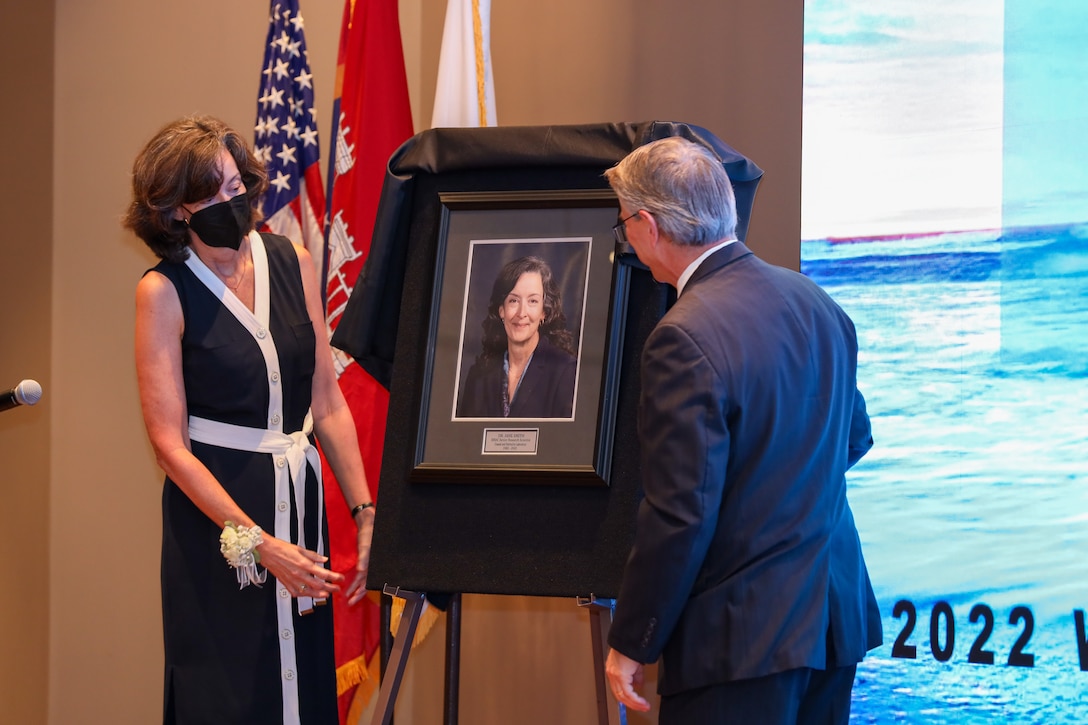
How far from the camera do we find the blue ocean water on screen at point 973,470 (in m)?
3.00

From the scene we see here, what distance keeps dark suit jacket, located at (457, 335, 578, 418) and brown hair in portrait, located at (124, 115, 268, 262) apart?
0.70 m

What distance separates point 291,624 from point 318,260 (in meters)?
1.57

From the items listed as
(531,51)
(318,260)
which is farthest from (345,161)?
(531,51)

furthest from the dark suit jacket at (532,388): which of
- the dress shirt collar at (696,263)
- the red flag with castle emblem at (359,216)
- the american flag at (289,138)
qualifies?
the american flag at (289,138)

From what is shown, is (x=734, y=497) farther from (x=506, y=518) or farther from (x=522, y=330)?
(x=522, y=330)

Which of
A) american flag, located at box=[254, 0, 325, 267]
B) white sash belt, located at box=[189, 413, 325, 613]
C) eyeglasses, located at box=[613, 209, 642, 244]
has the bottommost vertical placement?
white sash belt, located at box=[189, 413, 325, 613]

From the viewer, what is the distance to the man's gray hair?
1.93 meters

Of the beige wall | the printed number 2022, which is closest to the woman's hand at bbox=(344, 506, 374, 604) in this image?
the beige wall

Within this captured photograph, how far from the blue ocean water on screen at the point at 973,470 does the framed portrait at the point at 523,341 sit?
1.17m

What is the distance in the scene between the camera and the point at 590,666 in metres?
3.60

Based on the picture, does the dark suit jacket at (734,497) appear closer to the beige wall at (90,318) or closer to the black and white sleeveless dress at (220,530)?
the black and white sleeveless dress at (220,530)

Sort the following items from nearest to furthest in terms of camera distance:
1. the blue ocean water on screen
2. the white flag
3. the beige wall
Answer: the blue ocean water on screen, the white flag, the beige wall

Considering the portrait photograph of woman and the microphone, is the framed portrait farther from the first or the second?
the microphone

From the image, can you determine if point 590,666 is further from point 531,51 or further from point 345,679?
point 531,51
